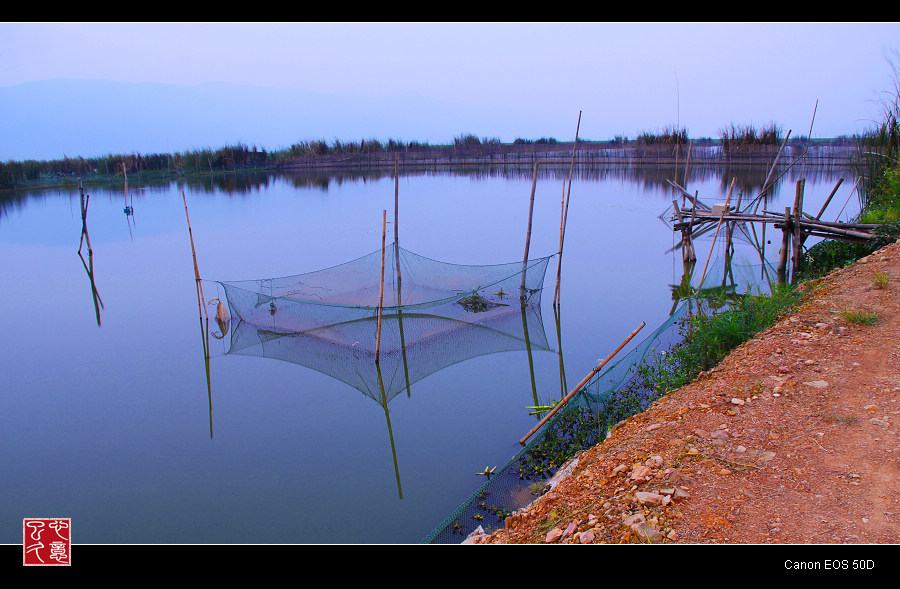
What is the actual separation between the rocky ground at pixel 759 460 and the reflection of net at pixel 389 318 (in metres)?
2.17

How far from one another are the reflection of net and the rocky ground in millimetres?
2172

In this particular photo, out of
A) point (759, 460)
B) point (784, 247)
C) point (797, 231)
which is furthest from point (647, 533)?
point (784, 247)

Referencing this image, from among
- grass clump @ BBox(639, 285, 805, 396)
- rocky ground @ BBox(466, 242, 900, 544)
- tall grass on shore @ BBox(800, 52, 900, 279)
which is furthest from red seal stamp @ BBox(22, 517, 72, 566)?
tall grass on shore @ BBox(800, 52, 900, 279)

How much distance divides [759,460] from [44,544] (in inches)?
96.3

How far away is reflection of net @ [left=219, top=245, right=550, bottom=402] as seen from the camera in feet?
16.0

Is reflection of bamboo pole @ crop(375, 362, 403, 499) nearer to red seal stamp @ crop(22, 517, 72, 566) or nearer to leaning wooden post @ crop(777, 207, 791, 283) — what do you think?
red seal stamp @ crop(22, 517, 72, 566)

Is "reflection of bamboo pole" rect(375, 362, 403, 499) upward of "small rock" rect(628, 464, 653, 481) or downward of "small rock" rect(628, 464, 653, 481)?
downward

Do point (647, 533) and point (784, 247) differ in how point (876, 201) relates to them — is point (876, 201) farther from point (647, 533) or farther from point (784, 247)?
point (647, 533)

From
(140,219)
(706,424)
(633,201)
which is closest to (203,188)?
(140,219)

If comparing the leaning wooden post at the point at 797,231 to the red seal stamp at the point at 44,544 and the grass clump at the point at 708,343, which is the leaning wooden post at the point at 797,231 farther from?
the red seal stamp at the point at 44,544

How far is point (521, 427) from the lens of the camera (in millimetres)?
3789

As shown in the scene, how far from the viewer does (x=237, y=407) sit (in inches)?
170

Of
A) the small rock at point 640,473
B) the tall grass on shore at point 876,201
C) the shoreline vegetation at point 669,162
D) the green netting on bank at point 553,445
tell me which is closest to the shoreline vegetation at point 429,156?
the shoreline vegetation at point 669,162
